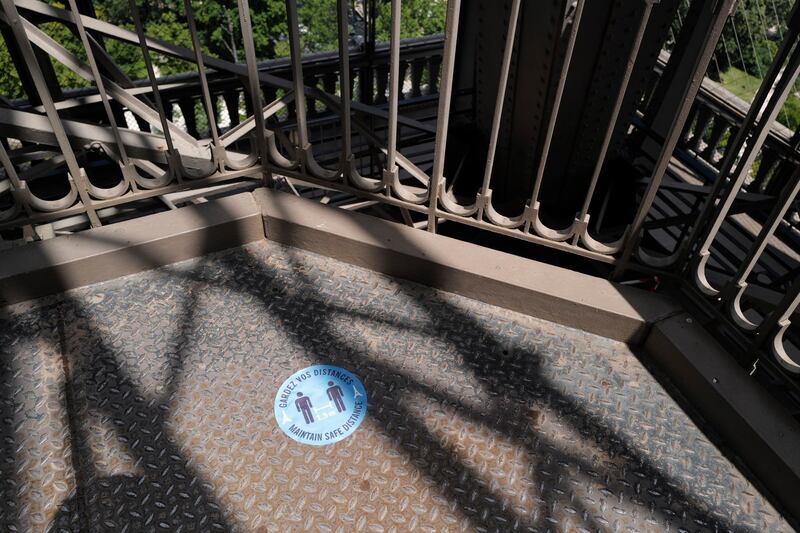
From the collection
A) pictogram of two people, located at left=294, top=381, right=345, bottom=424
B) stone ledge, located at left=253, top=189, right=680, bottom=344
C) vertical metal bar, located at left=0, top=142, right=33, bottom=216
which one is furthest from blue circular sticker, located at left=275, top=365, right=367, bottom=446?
vertical metal bar, located at left=0, top=142, right=33, bottom=216

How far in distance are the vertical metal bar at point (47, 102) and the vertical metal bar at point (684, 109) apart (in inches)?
104

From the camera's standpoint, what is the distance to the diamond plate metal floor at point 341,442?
2.39 m

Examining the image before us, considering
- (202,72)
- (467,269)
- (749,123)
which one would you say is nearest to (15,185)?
(202,72)

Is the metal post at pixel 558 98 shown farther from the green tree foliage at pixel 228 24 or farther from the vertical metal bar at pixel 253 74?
the green tree foliage at pixel 228 24

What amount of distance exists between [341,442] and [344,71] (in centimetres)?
177

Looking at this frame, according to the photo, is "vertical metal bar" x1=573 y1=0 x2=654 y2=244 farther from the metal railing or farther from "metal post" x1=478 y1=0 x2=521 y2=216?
"metal post" x1=478 y1=0 x2=521 y2=216

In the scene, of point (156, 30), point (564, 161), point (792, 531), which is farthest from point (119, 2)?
point (792, 531)

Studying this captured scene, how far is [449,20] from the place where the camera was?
2561mm

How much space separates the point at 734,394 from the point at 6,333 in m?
3.44

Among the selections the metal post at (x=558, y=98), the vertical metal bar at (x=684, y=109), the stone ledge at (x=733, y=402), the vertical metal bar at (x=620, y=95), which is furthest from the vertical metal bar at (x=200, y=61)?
the stone ledge at (x=733, y=402)

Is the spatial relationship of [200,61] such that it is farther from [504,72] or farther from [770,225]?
[770,225]

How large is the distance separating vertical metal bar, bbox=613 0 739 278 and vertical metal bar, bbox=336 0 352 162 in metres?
1.49

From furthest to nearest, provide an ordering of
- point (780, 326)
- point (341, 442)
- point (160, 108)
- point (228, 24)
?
point (228, 24) < point (160, 108) < point (341, 442) < point (780, 326)

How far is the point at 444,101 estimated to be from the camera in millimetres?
2807
